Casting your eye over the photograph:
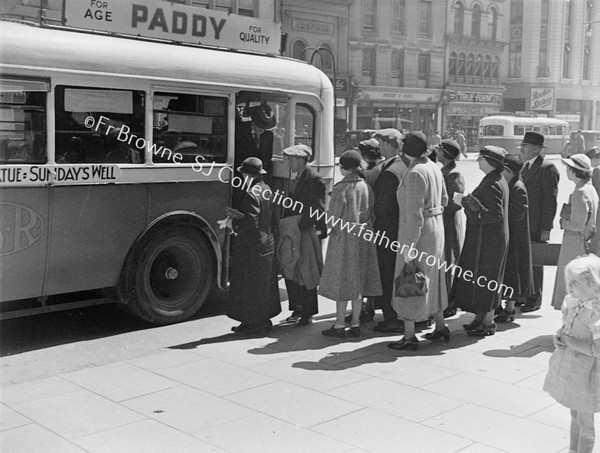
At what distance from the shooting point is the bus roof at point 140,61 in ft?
21.2

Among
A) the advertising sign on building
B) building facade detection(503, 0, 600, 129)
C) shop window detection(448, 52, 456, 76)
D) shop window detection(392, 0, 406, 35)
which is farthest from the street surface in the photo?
the advertising sign on building

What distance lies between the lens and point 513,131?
46.2 m

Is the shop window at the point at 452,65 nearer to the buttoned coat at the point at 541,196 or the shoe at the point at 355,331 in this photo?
the buttoned coat at the point at 541,196

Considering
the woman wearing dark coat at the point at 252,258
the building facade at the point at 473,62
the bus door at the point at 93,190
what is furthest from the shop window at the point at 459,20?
the bus door at the point at 93,190

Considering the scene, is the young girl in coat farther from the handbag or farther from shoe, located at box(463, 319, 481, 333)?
shoe, located at box(463, 319, 481, 333)

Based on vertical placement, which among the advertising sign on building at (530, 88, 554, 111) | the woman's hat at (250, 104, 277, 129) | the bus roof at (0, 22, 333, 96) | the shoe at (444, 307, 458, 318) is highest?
the advertising sign on building at (530, 88, 554, 111)

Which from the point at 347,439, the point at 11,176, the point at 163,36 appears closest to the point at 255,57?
the point at 163,36

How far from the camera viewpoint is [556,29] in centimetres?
5219

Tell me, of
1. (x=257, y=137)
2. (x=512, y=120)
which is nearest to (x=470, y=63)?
(x=512, y=120)

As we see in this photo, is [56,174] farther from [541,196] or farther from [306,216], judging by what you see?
[541,196]

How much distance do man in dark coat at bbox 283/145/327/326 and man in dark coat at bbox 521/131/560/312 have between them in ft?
7.83

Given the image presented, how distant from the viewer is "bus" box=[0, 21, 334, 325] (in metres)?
6.44

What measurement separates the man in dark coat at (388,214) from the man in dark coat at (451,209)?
0.47 meters

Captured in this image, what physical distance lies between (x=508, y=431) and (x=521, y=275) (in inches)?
129
